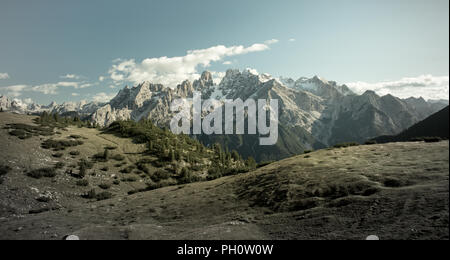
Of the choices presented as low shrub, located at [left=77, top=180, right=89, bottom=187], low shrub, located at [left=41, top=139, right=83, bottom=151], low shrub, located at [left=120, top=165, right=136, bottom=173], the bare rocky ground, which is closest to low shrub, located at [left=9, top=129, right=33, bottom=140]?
low shrub, located at [left=41, top=139, right=83, bottom=151]

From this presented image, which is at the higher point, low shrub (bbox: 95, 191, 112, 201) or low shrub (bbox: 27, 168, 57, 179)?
low shrub (bbox: 27, 168, 57, 179)

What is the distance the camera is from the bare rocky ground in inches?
493

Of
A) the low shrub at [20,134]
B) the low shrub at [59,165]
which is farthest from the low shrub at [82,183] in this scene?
the low shrub at [20,134]

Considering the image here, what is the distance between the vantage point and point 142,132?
85500mm

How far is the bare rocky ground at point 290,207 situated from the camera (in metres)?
12.5

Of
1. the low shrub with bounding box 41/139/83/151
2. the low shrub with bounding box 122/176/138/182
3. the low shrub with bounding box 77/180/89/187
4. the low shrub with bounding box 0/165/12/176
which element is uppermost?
the low shrub with bounding box 41/139/83/151

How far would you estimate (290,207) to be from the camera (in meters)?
18.3

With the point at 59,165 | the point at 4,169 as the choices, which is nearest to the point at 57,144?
the point at 59,165

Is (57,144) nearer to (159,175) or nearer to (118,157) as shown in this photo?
(118,157)

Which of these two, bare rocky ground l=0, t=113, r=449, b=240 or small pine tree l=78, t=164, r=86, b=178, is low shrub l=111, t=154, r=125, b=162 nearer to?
small pine tree l=78, t=164, r=86, b=178

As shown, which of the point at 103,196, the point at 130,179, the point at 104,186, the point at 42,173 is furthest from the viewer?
the point at 130,179
